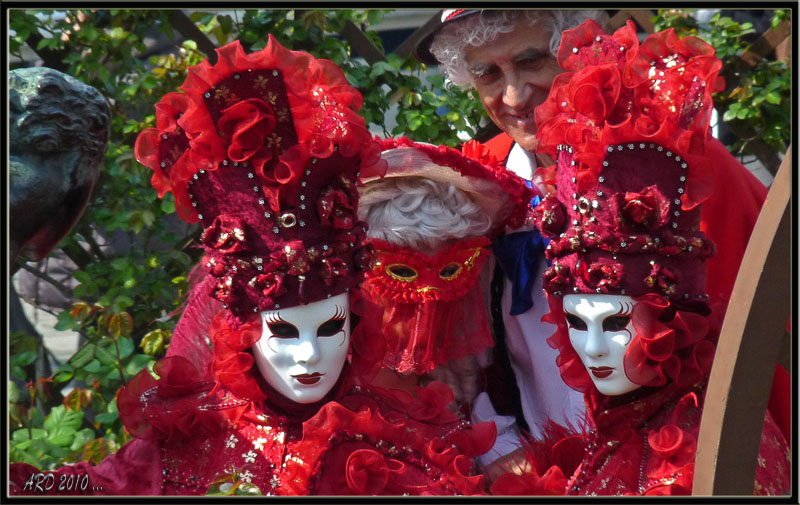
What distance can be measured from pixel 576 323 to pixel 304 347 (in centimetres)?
61

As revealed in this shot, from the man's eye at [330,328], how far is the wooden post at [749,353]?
2.85ft

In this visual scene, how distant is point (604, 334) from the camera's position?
89.0 inches

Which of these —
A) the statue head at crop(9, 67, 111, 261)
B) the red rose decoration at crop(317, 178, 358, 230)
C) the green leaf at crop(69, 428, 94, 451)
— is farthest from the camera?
the green leaf at crop(69, 428, 94, 451)

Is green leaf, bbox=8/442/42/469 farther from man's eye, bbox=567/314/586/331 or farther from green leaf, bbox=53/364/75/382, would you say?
man's eye, bbox=567/314/586/331

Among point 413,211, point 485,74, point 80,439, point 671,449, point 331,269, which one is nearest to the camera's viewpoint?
point 671,449

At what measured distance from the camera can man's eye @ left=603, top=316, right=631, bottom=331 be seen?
2.25 meters

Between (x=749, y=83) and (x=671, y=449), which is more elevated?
(x=749, y=83)

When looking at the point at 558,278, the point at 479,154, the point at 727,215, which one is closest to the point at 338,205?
the point at 558,278

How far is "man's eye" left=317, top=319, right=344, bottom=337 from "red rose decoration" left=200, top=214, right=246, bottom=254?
0.25 meters

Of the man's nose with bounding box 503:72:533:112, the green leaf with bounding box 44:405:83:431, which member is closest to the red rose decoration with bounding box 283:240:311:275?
the man's nose with bounding box 503:72:533:112

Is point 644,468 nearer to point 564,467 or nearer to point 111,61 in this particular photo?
point 564,467

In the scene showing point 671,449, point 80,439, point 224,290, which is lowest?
point 80,439

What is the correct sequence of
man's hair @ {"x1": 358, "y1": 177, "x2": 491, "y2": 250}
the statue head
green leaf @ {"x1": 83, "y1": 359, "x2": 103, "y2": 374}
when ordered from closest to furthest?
the statue head → man's hair @ {"x1": 358, "y1": 177, "x2": 491, "y2": 250} → green leaf @ {"x1": 83, "y1": 359, "x2": 103, "y2": 374}

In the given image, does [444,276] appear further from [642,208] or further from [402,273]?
[642,208]
